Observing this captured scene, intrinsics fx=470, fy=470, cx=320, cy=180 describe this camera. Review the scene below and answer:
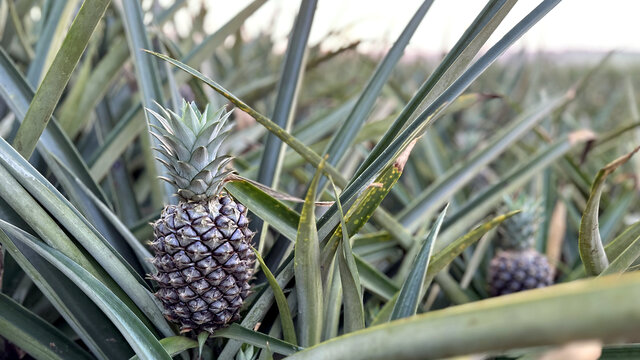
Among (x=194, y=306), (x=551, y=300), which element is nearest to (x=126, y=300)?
(x=194, y=306)

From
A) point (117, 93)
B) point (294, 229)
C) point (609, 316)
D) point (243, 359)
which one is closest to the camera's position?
point (609, 316)

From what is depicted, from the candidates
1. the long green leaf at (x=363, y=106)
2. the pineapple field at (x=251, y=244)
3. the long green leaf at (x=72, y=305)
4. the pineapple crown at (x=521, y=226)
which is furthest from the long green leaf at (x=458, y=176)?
the long green leaf at (x=72, y=305)

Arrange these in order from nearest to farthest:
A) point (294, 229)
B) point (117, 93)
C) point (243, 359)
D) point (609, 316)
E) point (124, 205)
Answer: point (609, 316) → point (243, 359) → point (294, 229) → point (124, 205) → point (117, 93)

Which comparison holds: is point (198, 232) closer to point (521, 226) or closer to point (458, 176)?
point (458, 176)

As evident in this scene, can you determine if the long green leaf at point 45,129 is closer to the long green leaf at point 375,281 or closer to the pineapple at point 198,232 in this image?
the pineapple at point 198,232

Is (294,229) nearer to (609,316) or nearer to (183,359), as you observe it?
(183,359)

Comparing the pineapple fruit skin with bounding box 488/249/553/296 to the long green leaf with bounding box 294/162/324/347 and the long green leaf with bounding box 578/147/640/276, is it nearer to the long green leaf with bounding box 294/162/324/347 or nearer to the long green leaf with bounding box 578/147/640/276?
the long green leaf with bounding box 578/147/640/276

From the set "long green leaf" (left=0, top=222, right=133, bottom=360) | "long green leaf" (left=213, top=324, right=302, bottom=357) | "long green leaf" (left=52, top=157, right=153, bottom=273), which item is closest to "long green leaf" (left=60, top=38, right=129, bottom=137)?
"long green leaf" (left=52, top=157, right=153, bottom=273)
